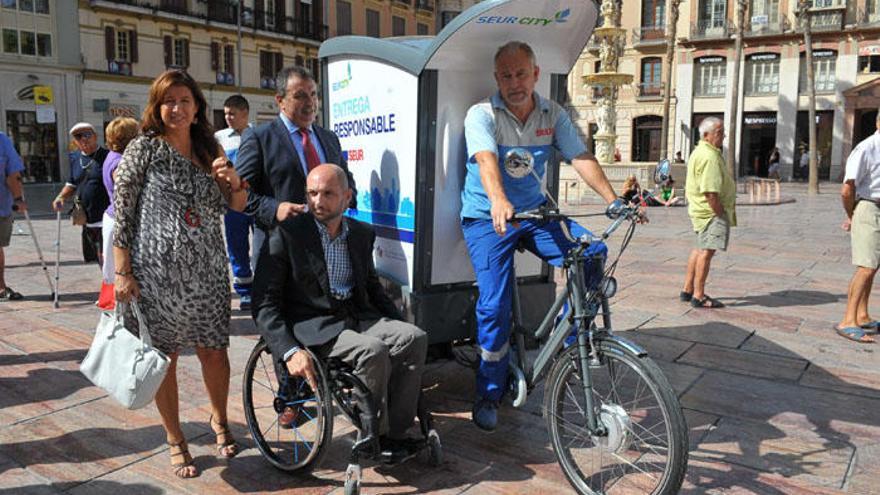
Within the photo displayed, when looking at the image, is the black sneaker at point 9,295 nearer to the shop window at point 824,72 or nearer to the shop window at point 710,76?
the shop window at point 824,72

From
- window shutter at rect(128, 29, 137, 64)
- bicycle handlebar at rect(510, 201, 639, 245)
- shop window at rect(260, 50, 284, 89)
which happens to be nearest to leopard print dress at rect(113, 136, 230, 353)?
bicycle handlebar at rect(510, 201, 639, 245)

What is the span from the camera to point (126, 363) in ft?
9.89

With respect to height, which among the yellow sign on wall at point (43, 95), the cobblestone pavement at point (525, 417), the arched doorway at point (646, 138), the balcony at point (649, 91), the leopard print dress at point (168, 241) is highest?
the balcony at point (649, 91)

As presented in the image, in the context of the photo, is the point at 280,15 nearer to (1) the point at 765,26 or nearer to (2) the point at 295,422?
(1) the point at 765,26

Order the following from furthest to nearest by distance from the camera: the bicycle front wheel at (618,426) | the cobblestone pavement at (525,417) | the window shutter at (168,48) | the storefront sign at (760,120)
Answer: the storefront sign at (760,120) < the window shutter at (168,48) < the cobblestone pavement at (525,417) < the bicycle front wheel at (618,426)

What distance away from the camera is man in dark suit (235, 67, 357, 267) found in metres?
4.01

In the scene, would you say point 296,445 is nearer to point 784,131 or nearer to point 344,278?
point 344,278

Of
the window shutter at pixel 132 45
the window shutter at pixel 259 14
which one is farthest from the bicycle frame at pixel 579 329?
the window shutter at pixel 259 14

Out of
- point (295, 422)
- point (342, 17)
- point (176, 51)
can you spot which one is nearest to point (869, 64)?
point (342, 17)

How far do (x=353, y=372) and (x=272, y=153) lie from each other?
151cm

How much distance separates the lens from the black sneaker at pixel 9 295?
275 inches

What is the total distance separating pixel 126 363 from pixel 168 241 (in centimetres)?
54

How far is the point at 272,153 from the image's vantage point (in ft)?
13.2

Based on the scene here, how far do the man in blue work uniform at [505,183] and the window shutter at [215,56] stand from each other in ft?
119
